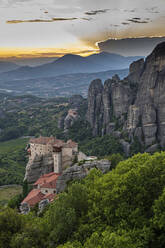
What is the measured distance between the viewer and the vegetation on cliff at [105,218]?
16.7m

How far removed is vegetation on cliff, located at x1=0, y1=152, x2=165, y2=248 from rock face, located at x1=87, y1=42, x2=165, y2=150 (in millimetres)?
56848

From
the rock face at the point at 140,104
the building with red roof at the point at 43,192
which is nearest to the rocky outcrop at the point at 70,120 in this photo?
the rock face at the point at 140,104

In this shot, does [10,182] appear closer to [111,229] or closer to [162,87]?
[162,87]

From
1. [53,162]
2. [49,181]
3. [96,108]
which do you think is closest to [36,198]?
[49,181]

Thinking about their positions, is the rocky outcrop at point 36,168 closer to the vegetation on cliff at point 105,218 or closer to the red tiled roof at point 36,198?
the red tiled roof at point 36,198

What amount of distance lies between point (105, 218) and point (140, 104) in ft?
225

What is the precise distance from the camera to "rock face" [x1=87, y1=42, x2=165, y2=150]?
257 ft

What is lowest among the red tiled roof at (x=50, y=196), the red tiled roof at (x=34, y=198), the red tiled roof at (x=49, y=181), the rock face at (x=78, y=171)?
the red tiled roof at (x=34, y=198)

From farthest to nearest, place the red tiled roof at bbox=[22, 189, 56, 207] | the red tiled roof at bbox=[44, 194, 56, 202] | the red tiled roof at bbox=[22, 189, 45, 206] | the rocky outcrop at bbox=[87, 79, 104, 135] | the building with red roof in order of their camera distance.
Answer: the rocky outcrop at bbox=[87, 79, 104, 135]
the building with red roof
the red tiled roof at bbox=[22, 189, 45, 206]
the red tiled roof at bbox=[22, 189, 56, 207]
the red tiled roof at bbox=[44, 194, 56, 202]

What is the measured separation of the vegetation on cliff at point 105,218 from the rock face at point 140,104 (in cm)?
5685

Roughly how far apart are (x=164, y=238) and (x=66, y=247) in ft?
21.3

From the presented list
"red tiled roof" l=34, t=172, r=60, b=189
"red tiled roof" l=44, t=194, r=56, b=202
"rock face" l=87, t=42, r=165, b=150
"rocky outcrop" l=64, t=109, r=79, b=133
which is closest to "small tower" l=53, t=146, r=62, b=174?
"red tiled roof" l=34, t=172, r=60, b=189

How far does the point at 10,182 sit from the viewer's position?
73250 mm

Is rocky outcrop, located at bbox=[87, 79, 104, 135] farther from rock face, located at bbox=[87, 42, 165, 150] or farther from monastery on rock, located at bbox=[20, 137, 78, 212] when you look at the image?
monastery on rock, located at bbox=[20, 137, 78, 212]
